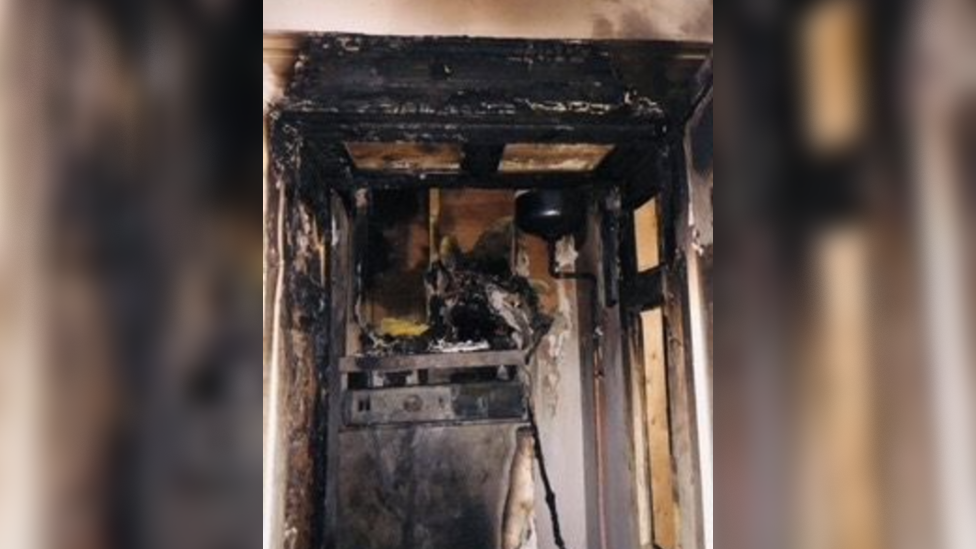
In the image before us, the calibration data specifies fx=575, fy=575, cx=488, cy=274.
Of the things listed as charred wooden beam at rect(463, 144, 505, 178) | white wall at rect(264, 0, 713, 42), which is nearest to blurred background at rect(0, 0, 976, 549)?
white wall at rect(264, 0, 713, 42)

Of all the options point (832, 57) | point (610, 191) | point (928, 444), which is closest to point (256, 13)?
point (832, 57)

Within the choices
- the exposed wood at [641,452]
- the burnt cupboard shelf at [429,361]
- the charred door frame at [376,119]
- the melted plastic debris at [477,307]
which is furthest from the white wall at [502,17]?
the melted plastic debris at [477,307]

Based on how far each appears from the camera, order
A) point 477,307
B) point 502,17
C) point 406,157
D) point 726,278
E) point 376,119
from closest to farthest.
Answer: point 726,278, point 502,17, point 376,119, point 406,157, point 477,307

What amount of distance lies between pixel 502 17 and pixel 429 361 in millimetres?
2031

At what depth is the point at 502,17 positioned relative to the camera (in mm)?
1525

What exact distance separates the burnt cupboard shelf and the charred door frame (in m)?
0.89

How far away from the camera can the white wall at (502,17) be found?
58.5 inches

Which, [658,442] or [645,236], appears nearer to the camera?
[658,442]

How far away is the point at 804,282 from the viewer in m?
0.32

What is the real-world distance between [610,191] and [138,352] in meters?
2.65

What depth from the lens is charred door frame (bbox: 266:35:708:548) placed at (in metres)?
1.56

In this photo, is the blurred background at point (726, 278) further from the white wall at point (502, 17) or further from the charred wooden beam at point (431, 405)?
the charred wooden beam at point (431, 405)

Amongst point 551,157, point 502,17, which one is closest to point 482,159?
point 551,157

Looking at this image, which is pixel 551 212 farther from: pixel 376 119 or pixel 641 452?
pixel 376 119
